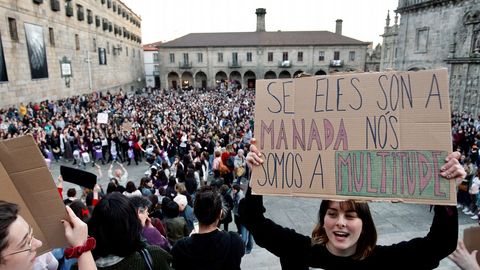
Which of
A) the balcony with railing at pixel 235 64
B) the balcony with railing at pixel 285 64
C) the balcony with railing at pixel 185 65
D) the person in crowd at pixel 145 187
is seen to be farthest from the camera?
the balcony with railing at pixel 185 65

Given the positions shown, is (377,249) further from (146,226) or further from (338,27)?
(338,27)

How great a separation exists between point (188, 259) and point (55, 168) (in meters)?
11.5

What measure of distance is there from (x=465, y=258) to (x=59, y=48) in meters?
29.2

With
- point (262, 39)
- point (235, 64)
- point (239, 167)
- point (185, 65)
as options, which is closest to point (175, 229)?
point (239, 167)

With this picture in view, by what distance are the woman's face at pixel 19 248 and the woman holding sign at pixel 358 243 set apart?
1.22 metres

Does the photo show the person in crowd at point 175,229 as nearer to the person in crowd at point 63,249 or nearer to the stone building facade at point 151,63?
the person in crowd at point 63,249

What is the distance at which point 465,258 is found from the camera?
1.88 meters

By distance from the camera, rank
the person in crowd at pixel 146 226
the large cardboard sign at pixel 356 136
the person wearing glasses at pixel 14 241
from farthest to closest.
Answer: the person in crowd at pixel 146 226
the large cardboard sign at pixel 356 136
the person wearing glasses at pixel 14 241

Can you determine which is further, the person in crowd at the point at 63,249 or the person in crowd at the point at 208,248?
the person in crowd at the point at 63,249

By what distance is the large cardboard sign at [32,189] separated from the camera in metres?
1.41

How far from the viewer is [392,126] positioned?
1704 millimetres

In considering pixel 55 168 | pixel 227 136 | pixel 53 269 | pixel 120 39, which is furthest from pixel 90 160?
pixel 120 39

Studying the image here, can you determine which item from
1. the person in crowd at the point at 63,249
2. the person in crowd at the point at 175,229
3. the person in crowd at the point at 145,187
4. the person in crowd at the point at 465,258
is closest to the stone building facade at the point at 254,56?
the person in crowd at the point at 145,187

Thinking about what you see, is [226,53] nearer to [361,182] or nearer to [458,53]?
[458,53]
